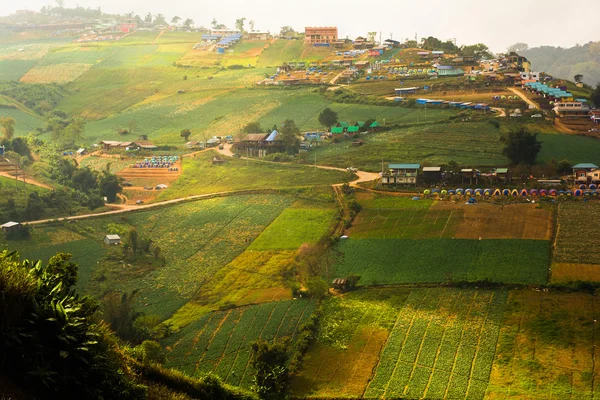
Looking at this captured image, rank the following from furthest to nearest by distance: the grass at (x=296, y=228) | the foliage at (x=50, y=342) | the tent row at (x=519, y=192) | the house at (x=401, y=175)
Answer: the house at (x=401, y=175) < the tent row at (x=519, y=192) < the grass at (x=296, y=228) < the foliage at (x=50, y=342)

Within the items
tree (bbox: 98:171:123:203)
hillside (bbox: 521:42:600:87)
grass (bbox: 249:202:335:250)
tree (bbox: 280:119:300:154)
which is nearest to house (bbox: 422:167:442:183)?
grass (bbox: 249:202:335:250)

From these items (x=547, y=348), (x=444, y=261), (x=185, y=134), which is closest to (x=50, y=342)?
(x=547, y=348)

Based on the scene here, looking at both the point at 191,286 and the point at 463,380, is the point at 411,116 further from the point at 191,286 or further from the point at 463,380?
the point at 463,380

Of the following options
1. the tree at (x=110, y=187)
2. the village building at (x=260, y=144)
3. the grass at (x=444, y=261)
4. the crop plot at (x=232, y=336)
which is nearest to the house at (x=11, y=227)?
the tree at (x=110, y=187)

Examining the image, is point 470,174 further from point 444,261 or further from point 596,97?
point 596,97

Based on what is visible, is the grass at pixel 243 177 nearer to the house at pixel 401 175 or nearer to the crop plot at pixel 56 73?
the house at pixel 401 175

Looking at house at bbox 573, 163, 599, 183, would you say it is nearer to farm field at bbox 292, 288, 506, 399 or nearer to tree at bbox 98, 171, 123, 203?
farm field at bbox 292, 288, 506, 399
